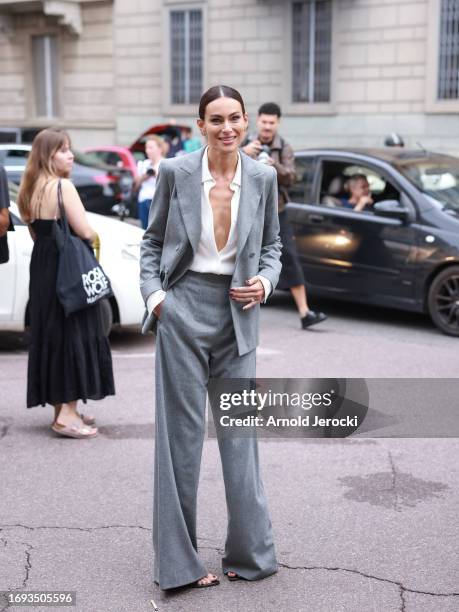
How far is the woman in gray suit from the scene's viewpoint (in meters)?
3.61

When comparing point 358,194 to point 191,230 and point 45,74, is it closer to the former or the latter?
point 191,230

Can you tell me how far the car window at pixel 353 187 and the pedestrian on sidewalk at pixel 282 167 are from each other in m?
Result: 1.00

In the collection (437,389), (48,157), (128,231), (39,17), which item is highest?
(39,17)

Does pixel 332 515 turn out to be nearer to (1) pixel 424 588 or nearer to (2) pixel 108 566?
(1) pixel 424 588

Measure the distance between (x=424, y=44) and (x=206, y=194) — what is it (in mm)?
18829

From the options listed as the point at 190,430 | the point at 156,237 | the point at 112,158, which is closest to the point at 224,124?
the point at 156,237

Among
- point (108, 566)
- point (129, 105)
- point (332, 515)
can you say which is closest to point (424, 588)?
point (332, 515)

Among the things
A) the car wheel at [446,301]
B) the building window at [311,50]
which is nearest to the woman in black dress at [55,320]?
the car wheel at [446,301]

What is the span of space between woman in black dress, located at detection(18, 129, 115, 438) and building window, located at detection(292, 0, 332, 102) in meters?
17.9

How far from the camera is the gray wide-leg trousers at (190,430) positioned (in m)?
3.64

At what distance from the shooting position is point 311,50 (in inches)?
893

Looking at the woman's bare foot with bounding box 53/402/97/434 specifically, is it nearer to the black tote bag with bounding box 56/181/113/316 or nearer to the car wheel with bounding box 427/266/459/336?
the black tote bag with bounding box 56/181/113/316

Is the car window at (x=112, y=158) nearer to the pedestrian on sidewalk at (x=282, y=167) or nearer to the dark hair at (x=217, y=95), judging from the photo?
the pedestrian on sidewalk at (x=282, y=167)

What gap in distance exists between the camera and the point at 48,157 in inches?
217
